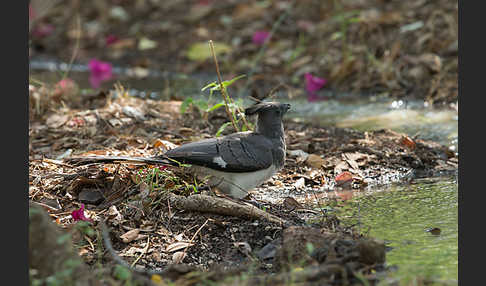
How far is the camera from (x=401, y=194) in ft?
14.5

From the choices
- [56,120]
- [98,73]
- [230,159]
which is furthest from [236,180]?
[98,73]

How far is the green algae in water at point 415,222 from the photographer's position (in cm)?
307

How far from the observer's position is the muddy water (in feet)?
10.6

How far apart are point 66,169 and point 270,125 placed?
4.68 feet

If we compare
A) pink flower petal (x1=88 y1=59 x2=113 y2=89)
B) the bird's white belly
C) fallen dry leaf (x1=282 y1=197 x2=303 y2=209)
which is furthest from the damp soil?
pink flower petal (x1=88 y1=59 x2=113 y2=89)

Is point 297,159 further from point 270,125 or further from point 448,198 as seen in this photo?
point 448,198

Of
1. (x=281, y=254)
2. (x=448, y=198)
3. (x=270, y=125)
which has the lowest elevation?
(x=448, y=198)

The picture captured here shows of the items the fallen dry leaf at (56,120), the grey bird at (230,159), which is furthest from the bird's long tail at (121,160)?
the fallen dry leaf at (56,120)

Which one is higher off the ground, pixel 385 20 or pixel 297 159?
pixel 385 20

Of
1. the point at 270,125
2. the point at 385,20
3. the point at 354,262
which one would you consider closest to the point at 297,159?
the point at 270,125

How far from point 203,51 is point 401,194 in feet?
16.3

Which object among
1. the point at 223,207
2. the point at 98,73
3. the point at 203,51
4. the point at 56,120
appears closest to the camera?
the point at 223,207

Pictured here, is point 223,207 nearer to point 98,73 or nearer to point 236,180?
point 236,180

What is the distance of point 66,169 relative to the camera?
4.36 metres
